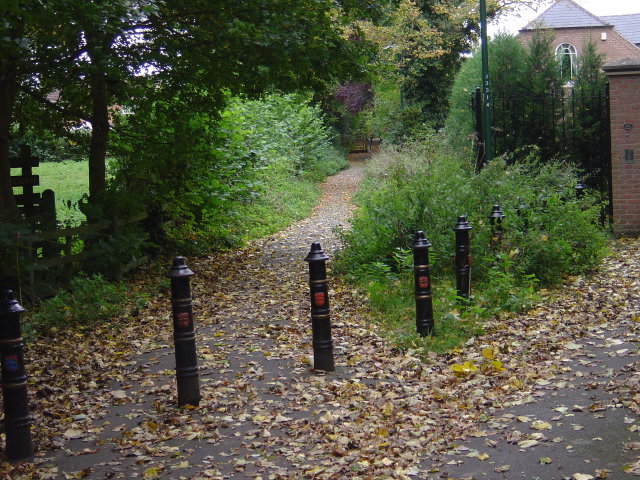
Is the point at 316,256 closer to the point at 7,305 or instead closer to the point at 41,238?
the point at 7,305

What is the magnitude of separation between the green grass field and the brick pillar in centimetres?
1312

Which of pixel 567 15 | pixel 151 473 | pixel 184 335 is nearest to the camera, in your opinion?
pixel 151 473

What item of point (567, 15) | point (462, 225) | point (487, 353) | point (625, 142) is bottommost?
point (487, 353)

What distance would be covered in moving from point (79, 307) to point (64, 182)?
19.3 m

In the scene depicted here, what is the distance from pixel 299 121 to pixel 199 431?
88.1 ft

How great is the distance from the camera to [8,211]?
9.56 metres

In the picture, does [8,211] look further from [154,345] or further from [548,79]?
[548,79]

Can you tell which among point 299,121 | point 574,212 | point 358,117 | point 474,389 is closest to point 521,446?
point 474,389

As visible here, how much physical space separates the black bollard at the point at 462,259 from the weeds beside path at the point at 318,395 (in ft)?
1.94

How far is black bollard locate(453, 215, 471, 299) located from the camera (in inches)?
330

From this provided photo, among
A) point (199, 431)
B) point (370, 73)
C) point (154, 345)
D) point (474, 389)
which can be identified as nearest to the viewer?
point (199, 431)

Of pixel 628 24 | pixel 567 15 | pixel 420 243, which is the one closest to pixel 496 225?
pixel 420 243

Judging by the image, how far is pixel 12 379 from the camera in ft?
16.6

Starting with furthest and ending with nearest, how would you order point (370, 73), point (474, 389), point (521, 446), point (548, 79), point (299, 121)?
point (299, 121), point (548, 79), point (370, 73), point (474, 389), point (521, 446)
